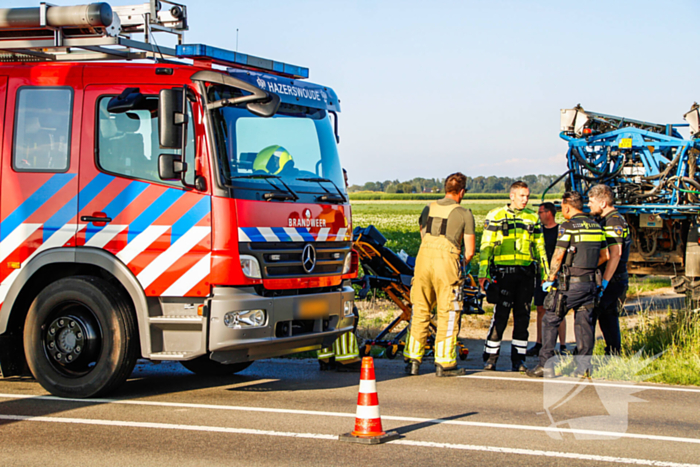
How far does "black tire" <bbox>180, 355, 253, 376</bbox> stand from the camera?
8.32m

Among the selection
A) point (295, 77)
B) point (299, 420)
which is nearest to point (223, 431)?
point (299, 420)

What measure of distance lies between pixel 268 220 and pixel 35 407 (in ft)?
8.31

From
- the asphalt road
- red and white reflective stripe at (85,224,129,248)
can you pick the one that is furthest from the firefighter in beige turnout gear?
red and white reflective stripe at (85,224,129,248)

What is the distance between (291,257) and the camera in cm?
682

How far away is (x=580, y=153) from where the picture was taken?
534 inches

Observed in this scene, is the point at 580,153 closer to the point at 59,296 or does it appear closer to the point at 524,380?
the point at 524,380

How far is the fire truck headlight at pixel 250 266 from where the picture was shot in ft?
21.1

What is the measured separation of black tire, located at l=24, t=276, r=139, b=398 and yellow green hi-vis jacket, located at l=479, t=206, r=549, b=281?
386 centimetres

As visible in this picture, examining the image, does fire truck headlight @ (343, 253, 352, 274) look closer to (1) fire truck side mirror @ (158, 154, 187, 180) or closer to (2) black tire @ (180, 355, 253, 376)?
(2) black tire @ (180, 355, 253, 376)

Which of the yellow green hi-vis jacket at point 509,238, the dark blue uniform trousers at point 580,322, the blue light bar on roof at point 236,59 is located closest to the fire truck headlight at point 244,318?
the blue light bar on roof at point 236,59

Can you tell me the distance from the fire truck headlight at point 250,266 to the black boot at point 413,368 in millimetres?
2417

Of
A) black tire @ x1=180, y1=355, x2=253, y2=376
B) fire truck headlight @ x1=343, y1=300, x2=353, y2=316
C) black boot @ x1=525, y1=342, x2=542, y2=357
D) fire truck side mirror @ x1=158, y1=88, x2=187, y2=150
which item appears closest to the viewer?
fire truck side mirror @ x1=158, y1=88, x2=187, y2=150

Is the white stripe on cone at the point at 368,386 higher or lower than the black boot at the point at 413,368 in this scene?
higher

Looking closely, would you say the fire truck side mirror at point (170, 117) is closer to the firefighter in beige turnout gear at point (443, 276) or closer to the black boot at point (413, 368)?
the firefighter in beige turnout gear at point (443, 276)
